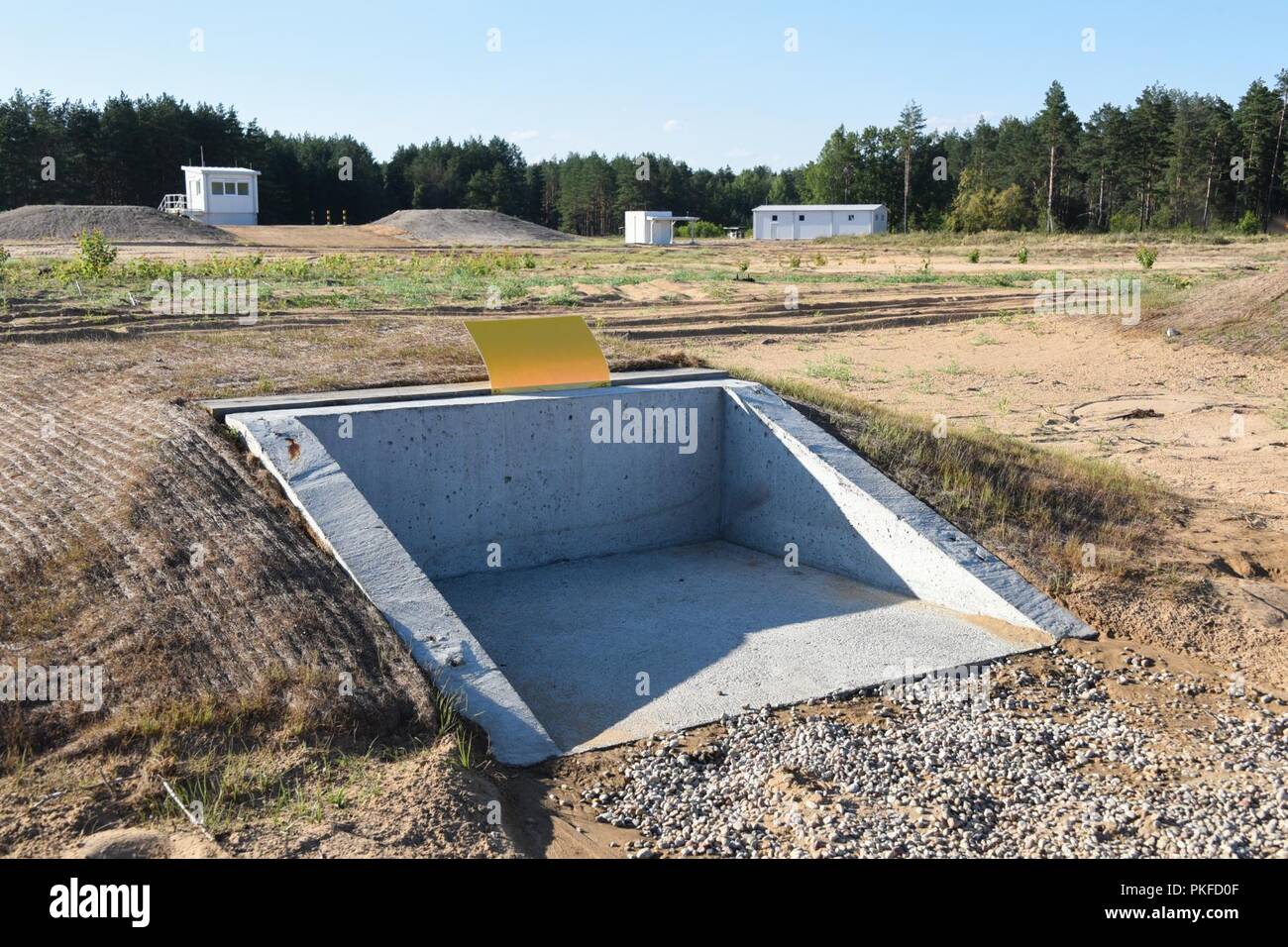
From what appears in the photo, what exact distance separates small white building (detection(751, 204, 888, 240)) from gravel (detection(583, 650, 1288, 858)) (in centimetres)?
6034

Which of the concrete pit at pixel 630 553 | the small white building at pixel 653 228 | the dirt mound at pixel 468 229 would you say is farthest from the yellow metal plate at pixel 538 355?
the small white building at pixel 653 228

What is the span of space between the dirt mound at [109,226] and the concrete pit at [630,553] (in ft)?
133

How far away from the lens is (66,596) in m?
5.60

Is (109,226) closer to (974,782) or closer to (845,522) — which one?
(845,522)

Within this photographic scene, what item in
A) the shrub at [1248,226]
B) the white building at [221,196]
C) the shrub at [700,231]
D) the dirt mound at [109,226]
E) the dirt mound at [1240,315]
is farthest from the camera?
the shrub at [700,231]

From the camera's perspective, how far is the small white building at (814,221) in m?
64.6

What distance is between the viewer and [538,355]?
884 centimetres

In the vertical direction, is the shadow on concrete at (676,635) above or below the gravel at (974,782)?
above

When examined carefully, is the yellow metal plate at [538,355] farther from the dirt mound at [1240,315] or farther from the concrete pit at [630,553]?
the dirt mound at [1240,315]

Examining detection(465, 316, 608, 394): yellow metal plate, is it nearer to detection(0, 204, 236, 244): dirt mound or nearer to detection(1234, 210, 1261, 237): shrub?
detection(0, 204, 236, 244): dirt mound

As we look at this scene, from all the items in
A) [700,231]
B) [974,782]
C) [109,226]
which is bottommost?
[974,782]

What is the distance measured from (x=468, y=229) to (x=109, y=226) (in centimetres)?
1736

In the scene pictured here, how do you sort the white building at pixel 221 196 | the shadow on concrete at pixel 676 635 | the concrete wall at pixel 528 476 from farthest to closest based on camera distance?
the white building at pixel 221 196, the concrete wall at pixel 528 476, the shadow on concrete at pixel 676 635

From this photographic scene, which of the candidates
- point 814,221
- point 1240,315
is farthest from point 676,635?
point 814,221
